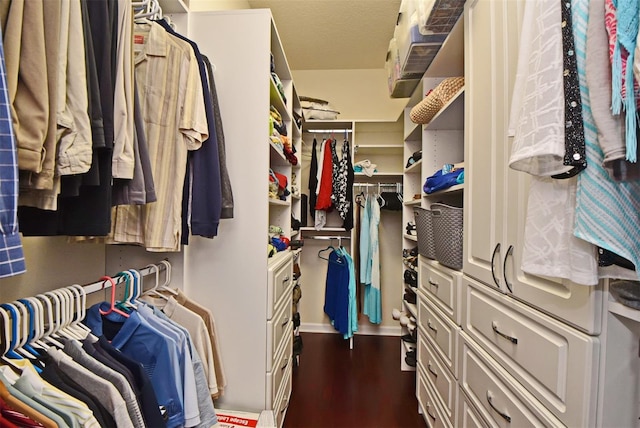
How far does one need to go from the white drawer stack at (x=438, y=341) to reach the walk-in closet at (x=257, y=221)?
15 millimetres

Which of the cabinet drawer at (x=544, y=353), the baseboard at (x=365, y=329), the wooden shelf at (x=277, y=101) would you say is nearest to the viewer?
the cabinet drawer at (x=544, y=353)

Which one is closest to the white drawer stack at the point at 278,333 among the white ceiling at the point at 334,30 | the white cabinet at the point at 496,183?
the white cabinet at the point at 496,183

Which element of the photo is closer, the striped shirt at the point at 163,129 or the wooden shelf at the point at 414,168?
the striped shirt at the point at 163,129

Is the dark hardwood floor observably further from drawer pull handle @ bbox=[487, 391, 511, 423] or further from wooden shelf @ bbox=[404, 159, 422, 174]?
wooden shelf @ bbox=[404, 159, 422, 174]

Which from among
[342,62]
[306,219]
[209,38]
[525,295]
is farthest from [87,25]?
[342,62]

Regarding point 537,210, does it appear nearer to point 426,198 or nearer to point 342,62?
point 426,198

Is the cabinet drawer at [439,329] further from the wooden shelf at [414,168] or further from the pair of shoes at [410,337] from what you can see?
the wooden shelf at [414,168]

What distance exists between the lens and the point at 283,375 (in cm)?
166

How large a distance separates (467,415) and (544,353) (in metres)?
0.58

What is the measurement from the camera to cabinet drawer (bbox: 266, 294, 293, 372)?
4.38 ft

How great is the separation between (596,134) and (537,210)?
19cm

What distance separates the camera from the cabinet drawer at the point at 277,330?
4.38ft

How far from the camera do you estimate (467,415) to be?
45.3 inches

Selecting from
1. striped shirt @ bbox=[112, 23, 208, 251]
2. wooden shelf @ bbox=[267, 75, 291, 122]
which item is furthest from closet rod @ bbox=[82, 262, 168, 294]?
wooden shelf @ bbox=[267, 75, 291, 122]
